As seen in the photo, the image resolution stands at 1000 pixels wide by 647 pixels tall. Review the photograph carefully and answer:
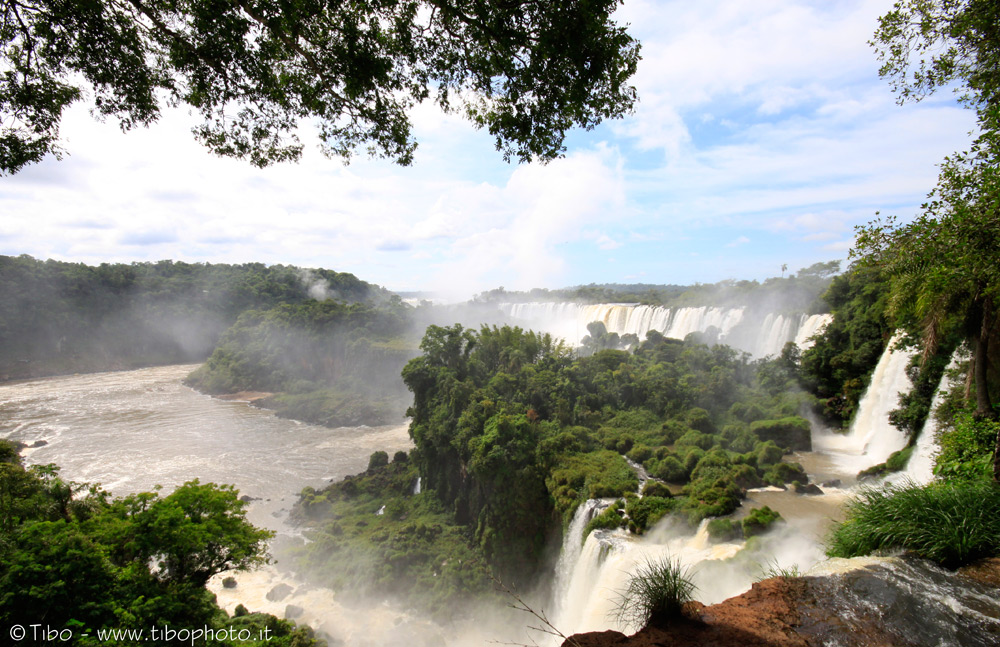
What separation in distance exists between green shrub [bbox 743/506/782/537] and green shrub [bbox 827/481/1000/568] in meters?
5.50

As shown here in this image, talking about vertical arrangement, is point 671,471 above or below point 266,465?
above

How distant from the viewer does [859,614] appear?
322 cm

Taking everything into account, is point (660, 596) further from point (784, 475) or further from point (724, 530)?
point (784, 475)

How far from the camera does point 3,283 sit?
4394cm

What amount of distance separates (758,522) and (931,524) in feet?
20.4

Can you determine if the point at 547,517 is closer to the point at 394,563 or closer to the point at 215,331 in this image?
the point at 394,563

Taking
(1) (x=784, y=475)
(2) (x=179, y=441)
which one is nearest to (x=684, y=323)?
(1) (x=784, y=475)

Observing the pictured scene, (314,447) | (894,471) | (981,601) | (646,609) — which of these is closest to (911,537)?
(981,601)

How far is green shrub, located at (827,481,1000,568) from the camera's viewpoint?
3.61m

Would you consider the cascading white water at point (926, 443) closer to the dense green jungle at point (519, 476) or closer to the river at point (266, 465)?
the dense green jungle at point (519, 476)

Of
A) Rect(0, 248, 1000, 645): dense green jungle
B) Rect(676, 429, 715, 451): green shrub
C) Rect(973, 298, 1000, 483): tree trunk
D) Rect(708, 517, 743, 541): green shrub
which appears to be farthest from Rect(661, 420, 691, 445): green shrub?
Rect(973, 298, 1000, 483): tree trunk

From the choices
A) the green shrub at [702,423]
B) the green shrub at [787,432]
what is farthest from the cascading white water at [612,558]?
the green shrub at [702,423]

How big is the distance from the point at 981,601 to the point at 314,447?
95.3 ft

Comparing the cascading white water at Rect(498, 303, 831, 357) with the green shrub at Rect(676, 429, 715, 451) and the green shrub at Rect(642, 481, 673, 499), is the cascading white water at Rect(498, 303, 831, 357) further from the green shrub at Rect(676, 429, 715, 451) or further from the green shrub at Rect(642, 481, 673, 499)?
the green shrub at Rect(642, 481, 673, 499)
